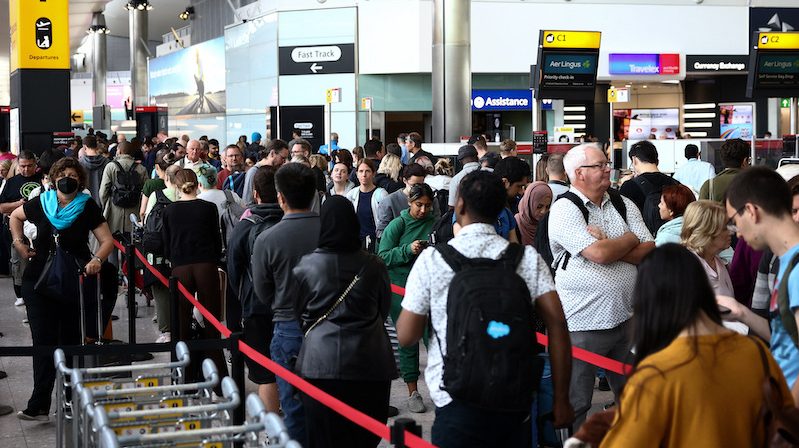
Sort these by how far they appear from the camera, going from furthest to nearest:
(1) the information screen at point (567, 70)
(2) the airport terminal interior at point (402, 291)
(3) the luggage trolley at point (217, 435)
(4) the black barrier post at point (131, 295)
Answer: (1) the information screen at point (567, 70) < (4) the black barrier post at point (131, 295) < (3) the luggage trolley at point (217, 435) < (2) the airport terminal interior at point (402, 291)

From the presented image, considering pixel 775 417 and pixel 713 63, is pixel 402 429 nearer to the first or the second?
pixel 775 417

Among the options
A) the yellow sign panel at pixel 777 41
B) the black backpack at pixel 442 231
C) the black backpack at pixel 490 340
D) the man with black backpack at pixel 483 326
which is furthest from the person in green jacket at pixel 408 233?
the yellow sign panel at pixel 777 41

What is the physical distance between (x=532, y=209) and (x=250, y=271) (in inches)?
91.9

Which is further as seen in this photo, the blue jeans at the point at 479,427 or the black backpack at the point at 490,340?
the blue jeans at the point at 479,427

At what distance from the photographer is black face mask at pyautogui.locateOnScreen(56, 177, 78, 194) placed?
7328 millimetres

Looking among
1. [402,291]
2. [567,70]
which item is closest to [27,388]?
[402,291]

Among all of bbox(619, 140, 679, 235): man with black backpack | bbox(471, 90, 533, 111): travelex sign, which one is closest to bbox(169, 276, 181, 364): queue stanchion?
bbox(619, 140, 679, 235): man with black backpack

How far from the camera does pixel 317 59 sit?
30688 mm

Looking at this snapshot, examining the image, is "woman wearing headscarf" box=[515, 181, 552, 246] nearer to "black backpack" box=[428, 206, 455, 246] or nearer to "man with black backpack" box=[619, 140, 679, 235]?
"black backpack" box=[428, 206, 455, 246]

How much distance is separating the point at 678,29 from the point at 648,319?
27857mm

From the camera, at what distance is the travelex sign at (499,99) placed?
29.4 meters

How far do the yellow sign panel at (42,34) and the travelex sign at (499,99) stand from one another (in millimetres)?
15352

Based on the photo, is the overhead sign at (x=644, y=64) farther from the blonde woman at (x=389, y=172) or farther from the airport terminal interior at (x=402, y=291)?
the blonde woman at (x=389, y=172)

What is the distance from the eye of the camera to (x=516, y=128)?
101 feet
